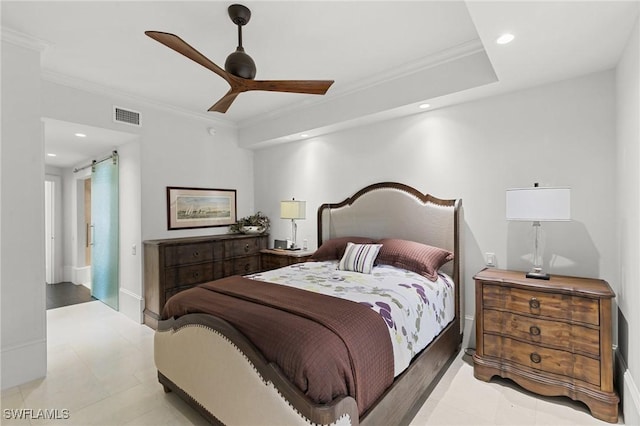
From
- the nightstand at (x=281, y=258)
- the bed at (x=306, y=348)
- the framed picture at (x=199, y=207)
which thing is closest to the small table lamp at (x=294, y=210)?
the nightstand at (x=281, y=258)

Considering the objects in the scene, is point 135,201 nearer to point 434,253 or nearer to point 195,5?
point 195,5

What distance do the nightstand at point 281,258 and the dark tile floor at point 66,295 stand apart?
2985 mm

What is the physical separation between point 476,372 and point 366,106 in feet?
8.92

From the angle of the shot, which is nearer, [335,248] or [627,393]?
[627,393]

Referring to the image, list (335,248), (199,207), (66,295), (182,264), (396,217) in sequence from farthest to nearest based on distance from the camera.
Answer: (66,295) → (199,207) → (182,264) → (335,248) → (396,217)

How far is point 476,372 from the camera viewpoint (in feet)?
8.11

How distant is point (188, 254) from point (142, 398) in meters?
1.85

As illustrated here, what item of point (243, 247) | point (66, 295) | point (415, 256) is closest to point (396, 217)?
point (415, 256)

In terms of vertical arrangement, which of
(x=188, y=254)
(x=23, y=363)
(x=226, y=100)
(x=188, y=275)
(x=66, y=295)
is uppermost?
(x=226, y=100)

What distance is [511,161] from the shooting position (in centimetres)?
282

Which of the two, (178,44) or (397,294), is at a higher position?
(178,44)

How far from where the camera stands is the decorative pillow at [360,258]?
116 inches

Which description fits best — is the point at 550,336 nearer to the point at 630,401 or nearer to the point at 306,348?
the point at 630,401

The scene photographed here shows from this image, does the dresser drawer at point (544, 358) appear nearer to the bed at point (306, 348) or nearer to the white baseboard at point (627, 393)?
the white baseboard at point (627, 393)
